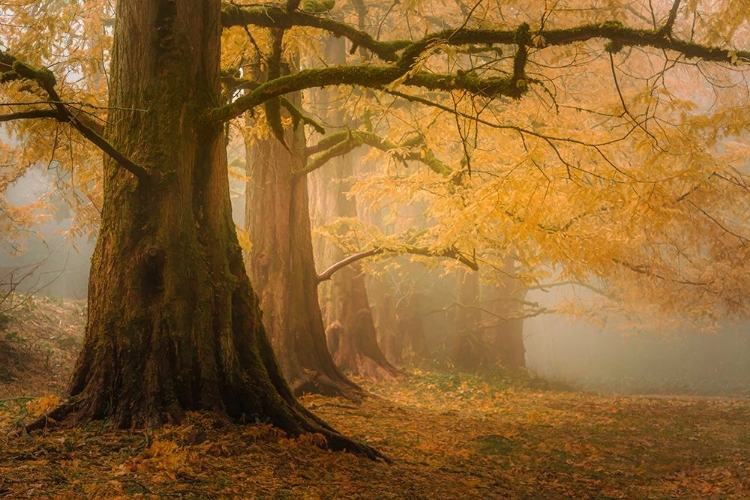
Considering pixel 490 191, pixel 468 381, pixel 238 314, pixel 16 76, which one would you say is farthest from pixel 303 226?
pixel 468 381

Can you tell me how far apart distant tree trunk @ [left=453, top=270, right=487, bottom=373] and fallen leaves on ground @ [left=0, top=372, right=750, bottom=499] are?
6.81 m

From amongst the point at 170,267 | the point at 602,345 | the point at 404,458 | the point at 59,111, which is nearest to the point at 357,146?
the point at 170,267

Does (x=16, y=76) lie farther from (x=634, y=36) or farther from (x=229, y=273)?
(x=634, y=36)

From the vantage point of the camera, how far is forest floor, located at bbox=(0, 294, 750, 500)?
3.23 m

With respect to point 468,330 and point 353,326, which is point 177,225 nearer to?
point 353,326

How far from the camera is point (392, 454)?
4.98 metres

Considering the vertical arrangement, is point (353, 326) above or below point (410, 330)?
above

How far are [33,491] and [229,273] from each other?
2178 mm

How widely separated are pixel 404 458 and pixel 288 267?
164 inches

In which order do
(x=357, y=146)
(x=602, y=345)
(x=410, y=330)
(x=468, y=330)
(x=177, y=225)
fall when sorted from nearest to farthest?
1. (x=177, y=225)
2. (x=357, y=146)
3. (x=468, y=330)
4. (x=410, y=330)
5. (x=602, y=345)

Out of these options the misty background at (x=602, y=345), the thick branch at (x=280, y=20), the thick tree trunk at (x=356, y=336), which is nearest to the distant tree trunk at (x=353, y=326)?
the thick tree trunk at (x=356, y=336)

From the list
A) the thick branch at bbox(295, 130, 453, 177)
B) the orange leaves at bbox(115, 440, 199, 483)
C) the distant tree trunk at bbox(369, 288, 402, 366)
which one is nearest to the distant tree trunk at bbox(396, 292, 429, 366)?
the distant tree trunk at bbox(369, 288, 402, 366)

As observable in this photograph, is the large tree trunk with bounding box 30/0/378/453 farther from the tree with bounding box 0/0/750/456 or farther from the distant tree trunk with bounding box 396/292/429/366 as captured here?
the distant tree trunk with bounding box 396/292/429/366

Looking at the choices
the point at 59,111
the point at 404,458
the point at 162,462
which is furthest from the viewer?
the point at 404,458
